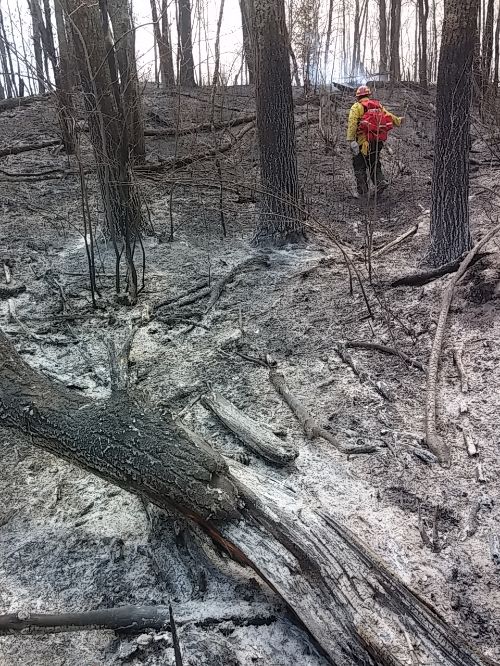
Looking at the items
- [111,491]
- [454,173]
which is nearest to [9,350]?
[111,491]

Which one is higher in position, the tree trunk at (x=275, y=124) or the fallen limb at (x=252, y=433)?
the tree trunk at (x=275, y=124)

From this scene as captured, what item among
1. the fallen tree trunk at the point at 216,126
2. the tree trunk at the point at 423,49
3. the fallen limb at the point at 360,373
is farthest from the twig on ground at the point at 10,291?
the tree trunk at the point at 423,49

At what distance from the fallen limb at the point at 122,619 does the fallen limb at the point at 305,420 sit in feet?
3.85

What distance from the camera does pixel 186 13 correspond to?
1507cm

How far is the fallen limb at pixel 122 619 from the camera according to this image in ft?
6.83

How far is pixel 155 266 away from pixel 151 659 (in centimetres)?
465

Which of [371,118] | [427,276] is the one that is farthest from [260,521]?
[371,118]

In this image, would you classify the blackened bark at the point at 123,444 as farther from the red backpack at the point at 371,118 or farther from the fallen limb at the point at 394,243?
the red backpack at the point at 371,118

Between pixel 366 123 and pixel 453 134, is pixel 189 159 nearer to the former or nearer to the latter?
pixel 366 123

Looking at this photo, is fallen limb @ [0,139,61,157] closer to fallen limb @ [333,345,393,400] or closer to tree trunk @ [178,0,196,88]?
tree trunk @ [178,0,196,88]

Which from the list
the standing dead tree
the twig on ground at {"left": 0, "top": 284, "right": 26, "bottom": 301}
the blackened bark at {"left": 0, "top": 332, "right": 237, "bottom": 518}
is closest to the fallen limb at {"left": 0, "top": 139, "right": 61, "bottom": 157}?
the standing dead tree

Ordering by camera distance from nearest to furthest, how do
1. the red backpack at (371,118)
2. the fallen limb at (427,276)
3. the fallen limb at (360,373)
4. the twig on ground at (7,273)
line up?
1. the fallen limb at (360,373)
2. the fallen limb at (427,276)
3. the twig on ground at (7,273)
4. the red backpack at (371,118)

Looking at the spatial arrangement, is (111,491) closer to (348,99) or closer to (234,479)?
(234,479)

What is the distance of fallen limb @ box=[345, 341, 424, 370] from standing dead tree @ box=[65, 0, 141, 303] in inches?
90.4
